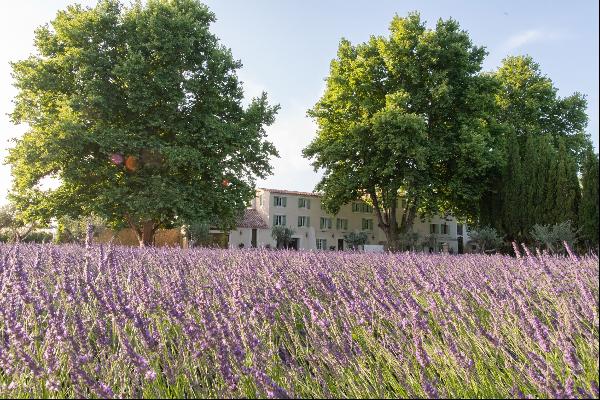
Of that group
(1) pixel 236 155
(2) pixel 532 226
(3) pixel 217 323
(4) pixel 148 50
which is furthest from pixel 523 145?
(3) pixel 217 323

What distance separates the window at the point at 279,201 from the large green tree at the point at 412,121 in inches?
666

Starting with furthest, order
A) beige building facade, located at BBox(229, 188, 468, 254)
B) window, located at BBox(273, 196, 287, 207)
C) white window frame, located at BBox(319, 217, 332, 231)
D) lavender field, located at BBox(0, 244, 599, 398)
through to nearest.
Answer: white window frame, located at BBox(319, 217, 332, 231) < window, located at BBox(273, 196, 287, 207) < beige building facade, located at BBox(229, 188, 468, 254) < lavender field, located at BBox(0, 244, 599, 398)

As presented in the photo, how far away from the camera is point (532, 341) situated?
2.73 metres

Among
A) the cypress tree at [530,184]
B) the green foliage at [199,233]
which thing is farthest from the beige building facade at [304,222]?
the cypress tree at [530,184]

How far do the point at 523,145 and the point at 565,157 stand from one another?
9.13 feet

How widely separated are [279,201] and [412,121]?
23.3 metres

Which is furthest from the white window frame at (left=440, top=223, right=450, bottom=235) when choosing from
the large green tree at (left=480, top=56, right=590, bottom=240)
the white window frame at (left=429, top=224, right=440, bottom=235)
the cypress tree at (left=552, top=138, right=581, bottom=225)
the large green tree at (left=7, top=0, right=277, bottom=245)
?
the large green tree at (left=7, top=0, right=277, bottom=245)

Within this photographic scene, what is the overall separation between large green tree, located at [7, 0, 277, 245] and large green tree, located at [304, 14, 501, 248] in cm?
647

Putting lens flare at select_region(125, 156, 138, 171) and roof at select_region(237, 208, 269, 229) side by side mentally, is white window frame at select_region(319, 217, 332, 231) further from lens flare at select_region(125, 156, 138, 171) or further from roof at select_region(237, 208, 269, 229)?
lens flare at select_region(125, 156, 138, 171)

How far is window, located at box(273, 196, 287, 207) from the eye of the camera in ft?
147

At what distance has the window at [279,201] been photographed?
44.9 m

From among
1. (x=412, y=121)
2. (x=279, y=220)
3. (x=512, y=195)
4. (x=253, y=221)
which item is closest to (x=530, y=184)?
(x=512, y=195)

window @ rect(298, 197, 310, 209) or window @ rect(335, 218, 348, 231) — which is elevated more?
window @ rect(298, 197, 310, 209)

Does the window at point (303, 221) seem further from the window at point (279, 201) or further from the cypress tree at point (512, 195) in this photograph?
the cypress tree at point (512, 195)
